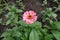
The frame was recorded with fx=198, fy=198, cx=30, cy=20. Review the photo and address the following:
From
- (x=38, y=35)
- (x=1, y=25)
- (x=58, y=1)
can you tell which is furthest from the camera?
(x=58, y=1)

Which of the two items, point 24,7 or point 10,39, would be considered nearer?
point 10,39

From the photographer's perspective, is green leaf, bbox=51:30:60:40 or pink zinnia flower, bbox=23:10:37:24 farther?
green leaf, bbox=51:30:60:40

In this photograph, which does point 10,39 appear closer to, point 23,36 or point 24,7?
point 23,36

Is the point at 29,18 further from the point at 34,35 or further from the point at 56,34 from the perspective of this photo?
the point at 56,34

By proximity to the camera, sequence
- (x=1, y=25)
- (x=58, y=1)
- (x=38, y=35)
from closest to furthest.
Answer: (x=38, y=35)
(x=1, y=25)
(x=58, y=1)

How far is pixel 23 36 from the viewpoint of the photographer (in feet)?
7.87

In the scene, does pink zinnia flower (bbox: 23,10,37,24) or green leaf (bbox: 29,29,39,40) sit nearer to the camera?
pink zinnia flower (bbox: 23,10,37,24)

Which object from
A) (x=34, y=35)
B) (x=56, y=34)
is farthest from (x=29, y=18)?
(x=56, y=34)

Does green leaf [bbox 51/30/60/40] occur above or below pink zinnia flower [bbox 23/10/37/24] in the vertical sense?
below

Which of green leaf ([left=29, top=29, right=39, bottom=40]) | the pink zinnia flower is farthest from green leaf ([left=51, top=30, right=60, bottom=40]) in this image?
the pink zinnia flower

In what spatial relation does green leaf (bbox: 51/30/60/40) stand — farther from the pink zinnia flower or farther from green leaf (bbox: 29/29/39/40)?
the pink zinnia flower

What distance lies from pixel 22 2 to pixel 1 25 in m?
0.55

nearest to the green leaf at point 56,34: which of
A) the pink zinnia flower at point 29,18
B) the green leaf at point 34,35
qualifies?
the green leaf at point 34,35

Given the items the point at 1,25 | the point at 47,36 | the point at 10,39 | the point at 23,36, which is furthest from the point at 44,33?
the point at 1,25
